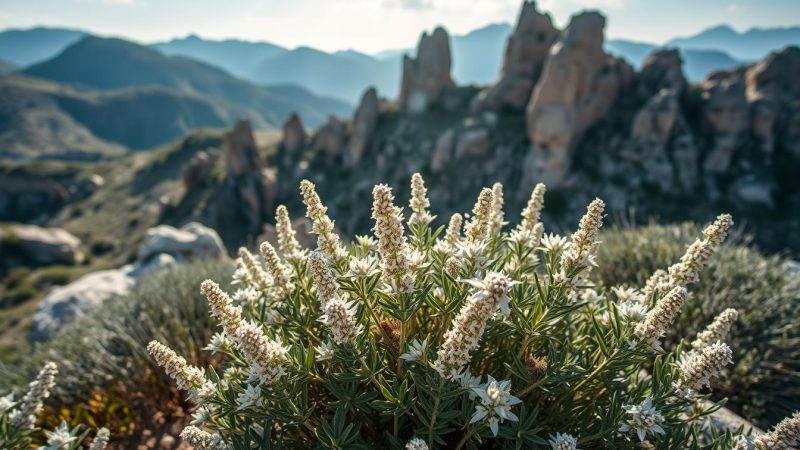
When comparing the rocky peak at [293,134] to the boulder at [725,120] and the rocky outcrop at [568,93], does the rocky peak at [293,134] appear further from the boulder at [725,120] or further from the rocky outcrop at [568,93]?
the boulder at [725,120]

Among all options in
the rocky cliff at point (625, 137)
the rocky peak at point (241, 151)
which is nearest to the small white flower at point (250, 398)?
the rocky cliff at point (625, 137)

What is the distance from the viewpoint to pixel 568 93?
4625cm

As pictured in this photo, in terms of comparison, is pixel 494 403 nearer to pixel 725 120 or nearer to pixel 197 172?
pixel 725 120

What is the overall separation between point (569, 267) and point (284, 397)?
1.75 m

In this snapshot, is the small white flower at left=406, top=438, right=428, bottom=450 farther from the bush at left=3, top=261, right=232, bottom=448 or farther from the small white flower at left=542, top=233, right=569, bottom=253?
the bush at left=3, top=261, right=232, bottom=448

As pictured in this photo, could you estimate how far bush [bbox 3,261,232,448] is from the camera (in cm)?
462

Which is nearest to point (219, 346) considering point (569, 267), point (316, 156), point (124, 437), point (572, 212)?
point (569, 267)

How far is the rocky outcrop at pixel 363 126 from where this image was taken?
211ft

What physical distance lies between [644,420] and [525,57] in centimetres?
5966

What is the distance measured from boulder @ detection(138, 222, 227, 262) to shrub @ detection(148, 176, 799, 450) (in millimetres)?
13324

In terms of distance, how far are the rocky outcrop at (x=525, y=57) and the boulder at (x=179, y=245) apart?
48.6 m

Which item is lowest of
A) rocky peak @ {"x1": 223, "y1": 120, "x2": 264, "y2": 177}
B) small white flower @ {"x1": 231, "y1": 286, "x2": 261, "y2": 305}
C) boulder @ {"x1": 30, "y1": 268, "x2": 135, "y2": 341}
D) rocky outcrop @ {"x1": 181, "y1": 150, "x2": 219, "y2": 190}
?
rocky outcrop @ {"x1": 181, "y1": 150, "x2": 219, "y2": 190}

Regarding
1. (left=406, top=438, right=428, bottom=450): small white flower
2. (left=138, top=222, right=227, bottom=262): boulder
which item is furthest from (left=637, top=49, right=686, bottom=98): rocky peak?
(left=406, top=438, right=428, bottom=450): small white flower

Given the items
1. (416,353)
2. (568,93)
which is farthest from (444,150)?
(416,353)
